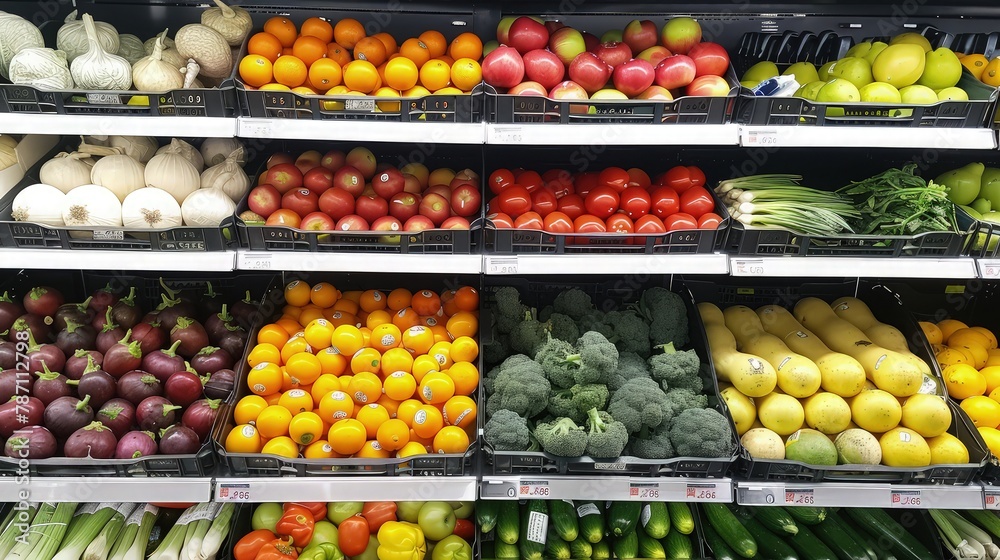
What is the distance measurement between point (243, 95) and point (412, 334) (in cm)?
83

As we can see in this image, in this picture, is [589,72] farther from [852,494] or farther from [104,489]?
[104,489]

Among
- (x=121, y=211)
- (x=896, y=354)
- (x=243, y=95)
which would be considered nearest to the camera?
(x=243, y=95)

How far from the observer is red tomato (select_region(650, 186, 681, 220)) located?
1828 mm

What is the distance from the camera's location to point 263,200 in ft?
5.80

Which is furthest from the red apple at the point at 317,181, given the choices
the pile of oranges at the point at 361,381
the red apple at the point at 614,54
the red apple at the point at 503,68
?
the red apple at the point at 614,54

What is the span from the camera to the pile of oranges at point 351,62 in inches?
65.6

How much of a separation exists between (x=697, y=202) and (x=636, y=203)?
18 cm

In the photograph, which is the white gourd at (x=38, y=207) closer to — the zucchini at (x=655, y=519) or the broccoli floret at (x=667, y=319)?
the broccoli floret at (x=667, y=319)

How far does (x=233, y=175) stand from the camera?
1854 millimetres

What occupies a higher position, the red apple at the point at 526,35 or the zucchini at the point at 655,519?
the red apple at the point at 526,35

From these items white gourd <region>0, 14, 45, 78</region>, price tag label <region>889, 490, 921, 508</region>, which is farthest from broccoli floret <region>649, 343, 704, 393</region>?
white gourd <region>0, 14, 45, 78</region>

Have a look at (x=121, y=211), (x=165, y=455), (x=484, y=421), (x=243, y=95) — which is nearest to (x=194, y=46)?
(x=243, y=95)

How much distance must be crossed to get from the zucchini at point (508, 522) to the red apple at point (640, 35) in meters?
1.46

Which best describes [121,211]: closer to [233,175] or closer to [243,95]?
[233,175]
